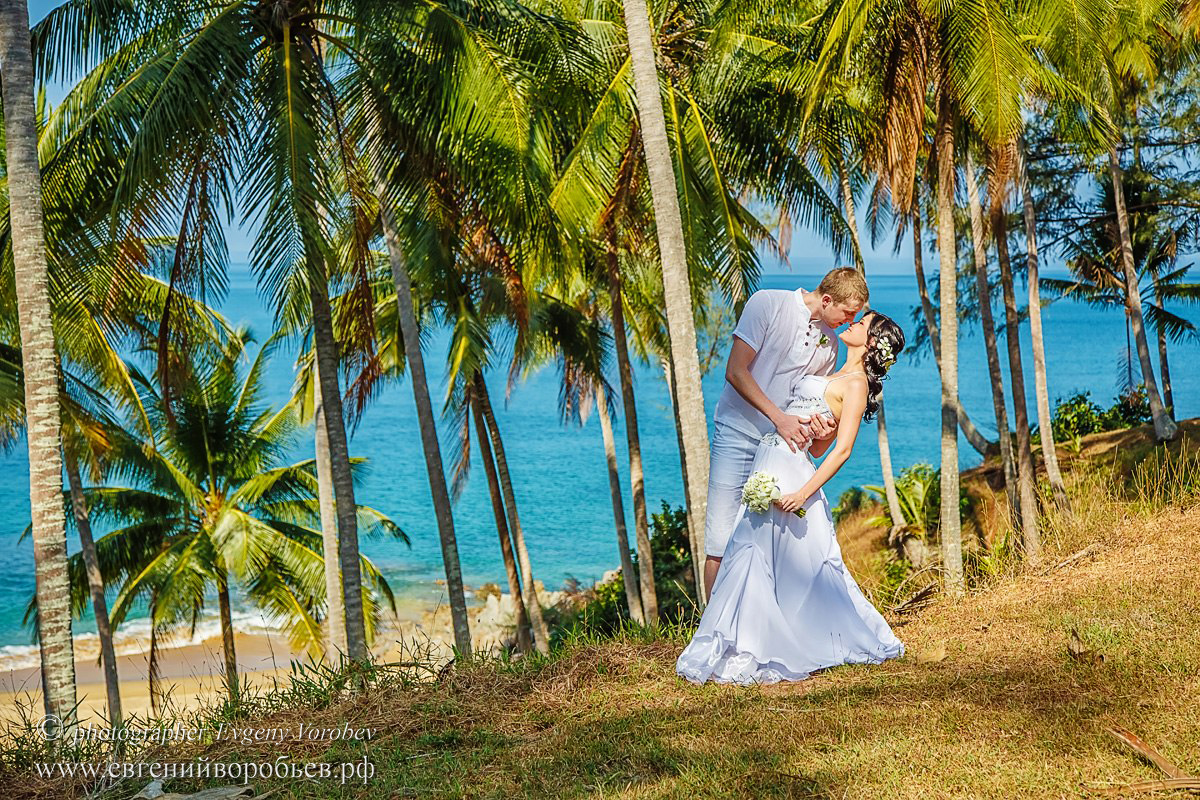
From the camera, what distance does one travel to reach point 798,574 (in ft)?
19.8

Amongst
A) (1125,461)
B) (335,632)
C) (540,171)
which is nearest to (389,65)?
(540,171)

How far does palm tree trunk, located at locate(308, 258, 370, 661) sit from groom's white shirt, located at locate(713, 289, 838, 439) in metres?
5.91

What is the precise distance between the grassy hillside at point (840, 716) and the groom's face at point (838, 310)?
81.7 inches

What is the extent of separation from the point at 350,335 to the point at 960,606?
11.6 m

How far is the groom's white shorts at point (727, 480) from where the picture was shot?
6238mm

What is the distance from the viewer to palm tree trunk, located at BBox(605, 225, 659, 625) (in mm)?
18391

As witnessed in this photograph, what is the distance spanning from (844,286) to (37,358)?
5.80 meters

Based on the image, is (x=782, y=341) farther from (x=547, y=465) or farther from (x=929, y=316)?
(x=547, y=465)

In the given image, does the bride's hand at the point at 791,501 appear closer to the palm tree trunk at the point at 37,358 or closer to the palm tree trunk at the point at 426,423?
the palm tree trunk at the point at 37,358

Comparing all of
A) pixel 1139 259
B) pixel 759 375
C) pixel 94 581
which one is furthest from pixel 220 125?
pixel 1139 259

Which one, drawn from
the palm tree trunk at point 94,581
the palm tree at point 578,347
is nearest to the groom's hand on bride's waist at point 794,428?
the palm tree at point 578,347

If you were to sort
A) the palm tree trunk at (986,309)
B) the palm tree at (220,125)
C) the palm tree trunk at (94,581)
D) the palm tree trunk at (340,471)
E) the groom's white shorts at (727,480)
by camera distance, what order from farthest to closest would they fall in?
the palm tree trunk at (986,309), the palm tree trunk at (94,581), the palm tree trunk at (340,471), the palm tree at (220,125), the groom's white shorts at (727,480)

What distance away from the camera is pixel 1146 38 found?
17156 mm

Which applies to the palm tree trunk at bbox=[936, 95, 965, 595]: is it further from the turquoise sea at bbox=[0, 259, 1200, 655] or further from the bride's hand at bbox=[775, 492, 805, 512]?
the turquoise sea at bbox=[0, 259, 1200, 655]
